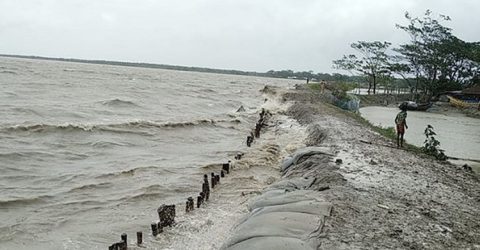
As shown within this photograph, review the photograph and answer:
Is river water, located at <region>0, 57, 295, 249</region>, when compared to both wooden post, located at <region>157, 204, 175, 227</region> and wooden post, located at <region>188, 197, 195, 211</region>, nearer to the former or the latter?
wooden post, located at <region>157, 204, 175, 227</region>

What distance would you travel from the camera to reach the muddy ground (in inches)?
233

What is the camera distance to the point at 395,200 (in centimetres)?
784

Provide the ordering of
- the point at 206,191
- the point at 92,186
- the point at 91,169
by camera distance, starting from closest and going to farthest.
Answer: the point at 206,191
the point at 92,186
the point at 91,169

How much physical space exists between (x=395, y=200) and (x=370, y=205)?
0.74 m

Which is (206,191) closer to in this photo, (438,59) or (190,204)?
(190,204)

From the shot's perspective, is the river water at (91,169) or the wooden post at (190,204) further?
the wooden post at (190,204)

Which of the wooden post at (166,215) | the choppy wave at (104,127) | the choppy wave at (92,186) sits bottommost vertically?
the choppy wave at (92,186)

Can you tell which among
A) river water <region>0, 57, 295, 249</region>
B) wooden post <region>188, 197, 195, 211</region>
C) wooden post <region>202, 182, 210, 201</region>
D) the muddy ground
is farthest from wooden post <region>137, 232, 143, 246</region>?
the muddy ground

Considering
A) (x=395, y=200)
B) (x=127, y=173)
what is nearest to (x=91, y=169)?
(x=127, y=173)

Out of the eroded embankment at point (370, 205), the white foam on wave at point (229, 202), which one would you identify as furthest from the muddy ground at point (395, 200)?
the white foam on wave at point (229, 202)

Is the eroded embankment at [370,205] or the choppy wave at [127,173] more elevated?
the eroded embankment at [370,205]

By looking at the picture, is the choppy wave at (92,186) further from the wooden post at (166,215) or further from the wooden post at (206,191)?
the wooden post at (166,215)

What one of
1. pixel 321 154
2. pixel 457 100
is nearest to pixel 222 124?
pixel 321 154

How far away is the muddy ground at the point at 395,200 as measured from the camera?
19.4 ft
